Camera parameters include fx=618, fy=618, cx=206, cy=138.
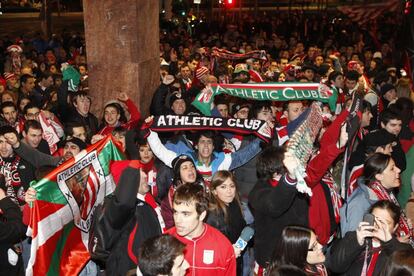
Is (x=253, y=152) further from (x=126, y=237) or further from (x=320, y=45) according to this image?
(x=320, y=45)

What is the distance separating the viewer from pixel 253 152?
6.72 m

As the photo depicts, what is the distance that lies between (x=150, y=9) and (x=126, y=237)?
19.1 feet

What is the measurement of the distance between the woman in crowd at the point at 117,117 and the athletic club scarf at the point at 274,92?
38.0 inches

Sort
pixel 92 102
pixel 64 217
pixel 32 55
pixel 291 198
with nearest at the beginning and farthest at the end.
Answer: pixel 291 198
pixel 64 217
pixel 92 102
pixel 32 55

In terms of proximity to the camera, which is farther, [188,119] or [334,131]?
[188,119]

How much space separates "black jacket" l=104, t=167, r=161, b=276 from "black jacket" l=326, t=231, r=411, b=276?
1393 mm

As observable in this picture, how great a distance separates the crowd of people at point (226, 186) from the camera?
4406 millimetres

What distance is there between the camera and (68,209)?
518cm

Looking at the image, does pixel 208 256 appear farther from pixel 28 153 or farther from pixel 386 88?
pixel 386 88

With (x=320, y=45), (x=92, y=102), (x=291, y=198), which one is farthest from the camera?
(x=320, y=45)

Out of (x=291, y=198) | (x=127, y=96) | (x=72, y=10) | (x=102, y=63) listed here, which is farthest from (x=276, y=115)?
(x=72, y=10)

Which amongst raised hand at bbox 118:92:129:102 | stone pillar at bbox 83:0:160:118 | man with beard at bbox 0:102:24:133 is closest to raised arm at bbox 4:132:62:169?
man with beard at bbox 0:102:24:133

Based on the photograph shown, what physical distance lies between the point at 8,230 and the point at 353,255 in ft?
8.66

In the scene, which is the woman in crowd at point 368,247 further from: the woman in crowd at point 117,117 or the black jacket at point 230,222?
the woman in crowd at point 117,117
